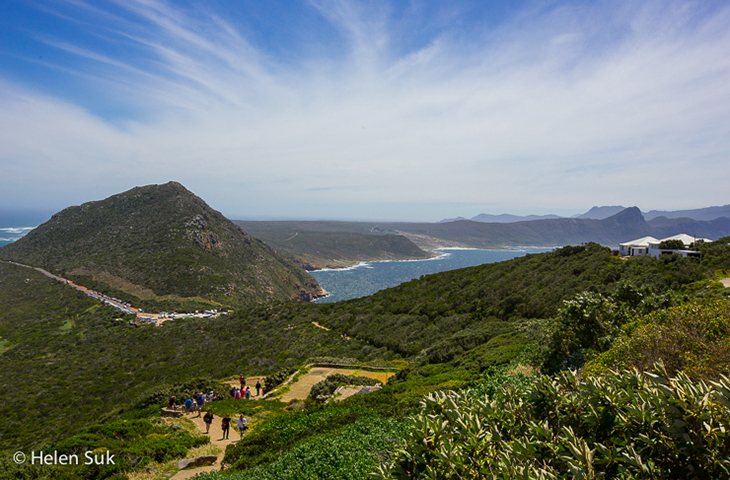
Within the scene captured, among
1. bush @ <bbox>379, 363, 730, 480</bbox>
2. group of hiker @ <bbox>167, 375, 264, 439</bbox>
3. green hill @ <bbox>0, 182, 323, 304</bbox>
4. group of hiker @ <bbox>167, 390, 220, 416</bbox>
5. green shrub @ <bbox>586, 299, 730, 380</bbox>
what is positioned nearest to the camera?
bush @ <bbox>379, 363, 730, 480</bbox>

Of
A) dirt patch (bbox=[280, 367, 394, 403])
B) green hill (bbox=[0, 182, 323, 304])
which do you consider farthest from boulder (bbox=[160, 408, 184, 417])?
green hill (bbox=[0, 182, 323, 304])

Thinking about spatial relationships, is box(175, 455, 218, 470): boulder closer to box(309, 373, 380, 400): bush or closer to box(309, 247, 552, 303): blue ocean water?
box(309, 373, 380, 400): bush

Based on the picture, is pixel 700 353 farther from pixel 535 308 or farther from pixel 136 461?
pixel 535 308

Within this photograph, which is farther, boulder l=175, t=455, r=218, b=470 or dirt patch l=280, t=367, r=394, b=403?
dirt patch l=280, t=367, r=394, b=403

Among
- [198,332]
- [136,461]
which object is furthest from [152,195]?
[136,461]

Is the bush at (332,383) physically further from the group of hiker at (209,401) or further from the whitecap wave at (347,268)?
the whitecap wave at (347,268)

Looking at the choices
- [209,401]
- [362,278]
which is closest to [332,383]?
[209,401]
